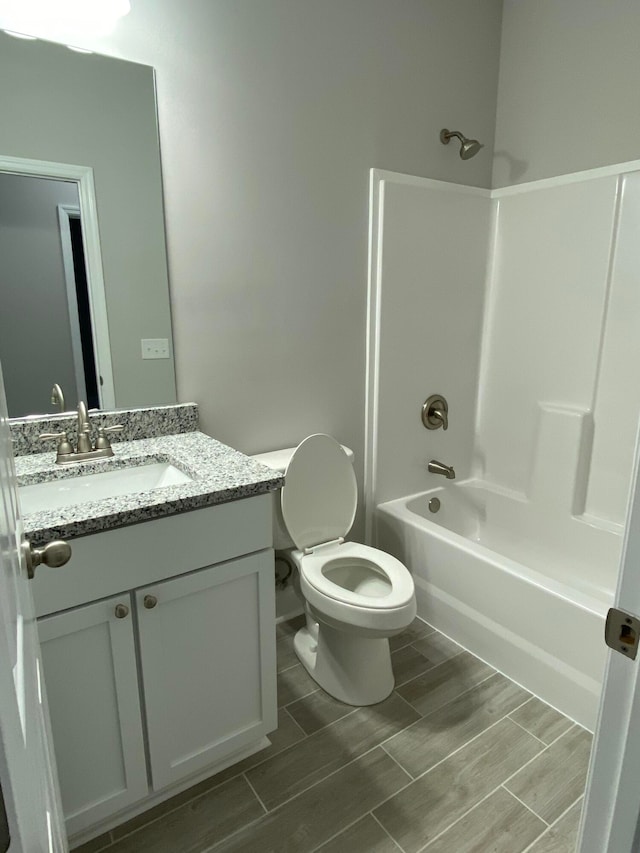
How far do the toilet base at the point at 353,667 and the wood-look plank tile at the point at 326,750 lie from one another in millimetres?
47

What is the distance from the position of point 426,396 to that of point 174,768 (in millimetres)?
1763

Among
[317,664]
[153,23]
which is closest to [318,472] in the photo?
[317,664]

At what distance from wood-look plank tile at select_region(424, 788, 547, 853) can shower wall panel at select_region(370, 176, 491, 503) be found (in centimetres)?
124

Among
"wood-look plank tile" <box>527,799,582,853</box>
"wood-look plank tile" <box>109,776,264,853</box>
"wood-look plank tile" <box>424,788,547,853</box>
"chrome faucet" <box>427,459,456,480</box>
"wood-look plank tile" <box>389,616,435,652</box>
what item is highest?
"chrome faucet" <box>427,459,456,480</box>

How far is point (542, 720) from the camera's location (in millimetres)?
1738

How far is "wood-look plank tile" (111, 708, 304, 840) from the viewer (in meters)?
1.42

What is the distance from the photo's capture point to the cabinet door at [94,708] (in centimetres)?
117

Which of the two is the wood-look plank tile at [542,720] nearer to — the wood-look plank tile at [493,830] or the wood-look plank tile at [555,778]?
the wood-look plank tile at [555,778]

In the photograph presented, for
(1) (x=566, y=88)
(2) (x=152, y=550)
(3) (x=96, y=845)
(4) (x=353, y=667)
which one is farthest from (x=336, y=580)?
(1) (x=566, y=88)

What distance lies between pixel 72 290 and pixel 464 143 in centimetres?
167

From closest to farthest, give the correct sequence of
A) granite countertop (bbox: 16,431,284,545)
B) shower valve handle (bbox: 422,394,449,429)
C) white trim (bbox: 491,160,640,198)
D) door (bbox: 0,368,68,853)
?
door (bbox: 0,368,68,853) → granite countertop (bbox: 16,431,284,545) → white trim (bbox: 491,160,640,198) → shower valve handle (bbox: 422,394,449,429)

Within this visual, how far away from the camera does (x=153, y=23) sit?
61.7 inches

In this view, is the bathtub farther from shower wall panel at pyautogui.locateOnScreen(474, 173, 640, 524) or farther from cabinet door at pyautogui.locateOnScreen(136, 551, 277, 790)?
cabinet door at pyautogui.locateOnScreen(136, 551, 277, 790)

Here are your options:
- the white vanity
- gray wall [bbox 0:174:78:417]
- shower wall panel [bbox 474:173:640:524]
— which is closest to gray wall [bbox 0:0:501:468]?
gray wall [bbox 0:174:78:417]
